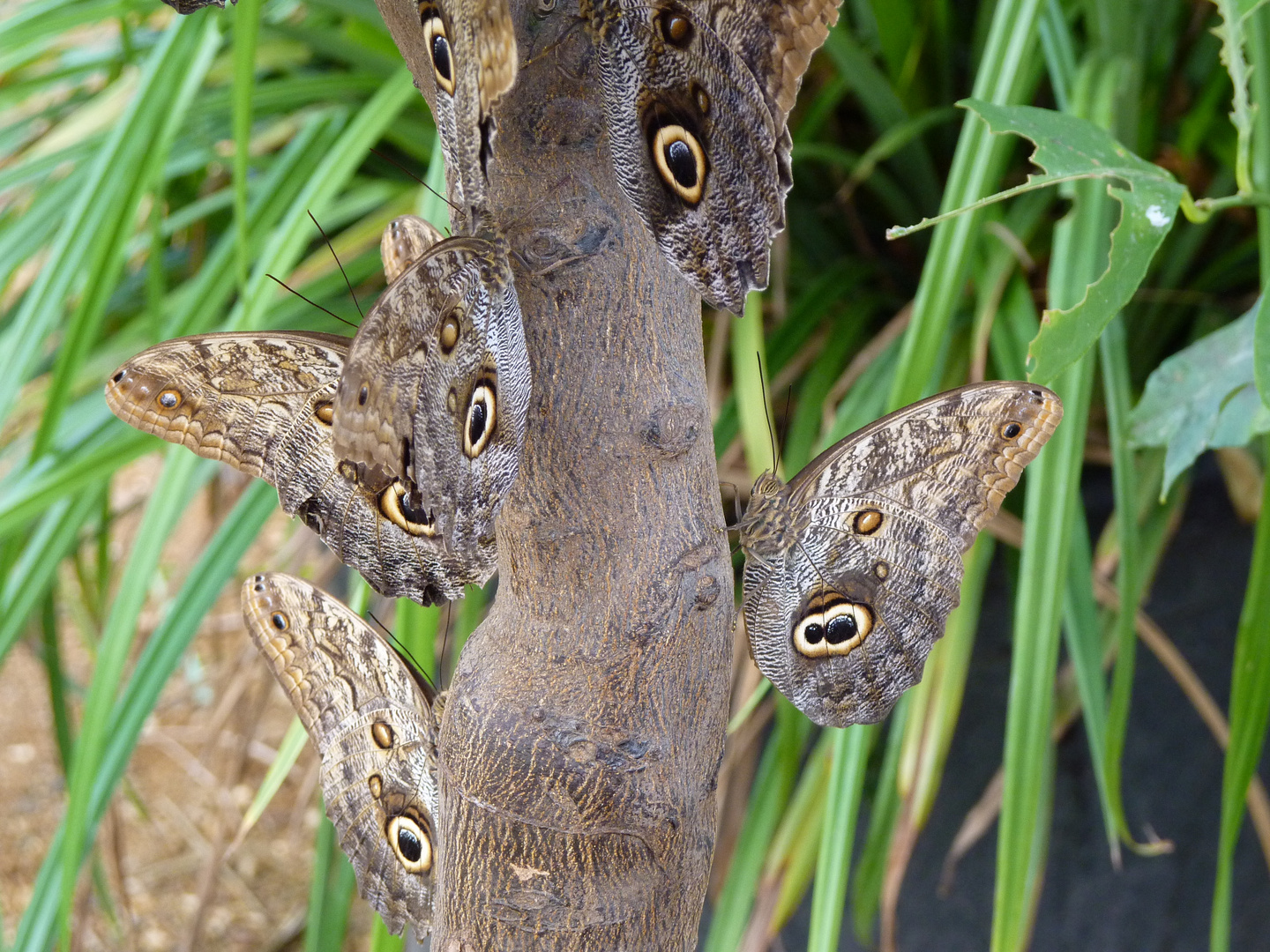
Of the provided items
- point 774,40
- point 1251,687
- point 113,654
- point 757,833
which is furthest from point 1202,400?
point 113,654

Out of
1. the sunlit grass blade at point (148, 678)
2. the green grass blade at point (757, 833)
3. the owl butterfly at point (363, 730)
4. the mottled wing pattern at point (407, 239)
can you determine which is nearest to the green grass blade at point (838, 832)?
the green grass blade at point (757, 833)

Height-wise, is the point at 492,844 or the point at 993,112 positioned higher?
the point at 993,112

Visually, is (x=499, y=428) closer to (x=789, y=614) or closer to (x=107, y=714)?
(x=789, y=614)

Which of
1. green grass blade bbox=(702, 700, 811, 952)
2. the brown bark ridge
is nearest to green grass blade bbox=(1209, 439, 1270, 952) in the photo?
green grass blade bbox=(702, 700, 811, 952)

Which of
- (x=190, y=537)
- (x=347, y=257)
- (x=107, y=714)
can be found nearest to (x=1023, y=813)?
(x=107, y=714)

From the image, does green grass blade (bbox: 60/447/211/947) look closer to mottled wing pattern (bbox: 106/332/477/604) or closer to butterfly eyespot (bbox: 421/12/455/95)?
mottled wing pattern (bbox: 106/332/477/604)

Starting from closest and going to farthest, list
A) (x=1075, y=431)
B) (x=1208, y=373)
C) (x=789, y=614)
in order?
(x=789, y=614) → (x=1208, y=373) → (x=1075, y=431)

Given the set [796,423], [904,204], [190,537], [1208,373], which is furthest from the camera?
[190,537]
